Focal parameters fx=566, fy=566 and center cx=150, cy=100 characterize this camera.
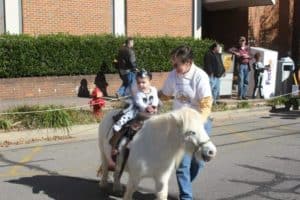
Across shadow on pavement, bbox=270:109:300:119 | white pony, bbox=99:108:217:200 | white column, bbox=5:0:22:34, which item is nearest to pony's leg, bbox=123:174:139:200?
white pony, bbox=99:108:217:200

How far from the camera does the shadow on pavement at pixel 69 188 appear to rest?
705 cm

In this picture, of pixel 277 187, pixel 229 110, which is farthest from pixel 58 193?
pixel 229 110

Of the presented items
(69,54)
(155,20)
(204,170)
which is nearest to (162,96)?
(204,170)

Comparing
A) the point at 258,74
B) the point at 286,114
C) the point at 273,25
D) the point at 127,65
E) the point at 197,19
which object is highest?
the point at 197,19

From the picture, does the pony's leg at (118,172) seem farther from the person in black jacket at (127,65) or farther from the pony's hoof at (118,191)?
the person in black jacket at (127,65)

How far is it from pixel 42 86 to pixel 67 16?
3416 mm

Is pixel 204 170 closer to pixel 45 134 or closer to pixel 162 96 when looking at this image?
pixel 162 96

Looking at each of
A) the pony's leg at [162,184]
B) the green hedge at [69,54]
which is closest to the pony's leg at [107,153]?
the pony's leg at [162,184]

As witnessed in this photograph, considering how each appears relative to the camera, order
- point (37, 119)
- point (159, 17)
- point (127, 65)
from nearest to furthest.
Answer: point (37, 119)
point (127, 65)
point (159, 17)

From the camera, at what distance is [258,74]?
738 inches

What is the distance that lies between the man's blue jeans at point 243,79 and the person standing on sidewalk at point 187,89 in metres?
12.0

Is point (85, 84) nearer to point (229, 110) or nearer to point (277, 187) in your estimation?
point (229, 110)

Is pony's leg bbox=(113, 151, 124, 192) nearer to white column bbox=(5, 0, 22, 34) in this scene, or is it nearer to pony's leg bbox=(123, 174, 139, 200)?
pony's leg bbox=(123, 174, 139, 200)

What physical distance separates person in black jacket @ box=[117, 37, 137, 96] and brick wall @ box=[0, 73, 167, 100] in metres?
1.74
